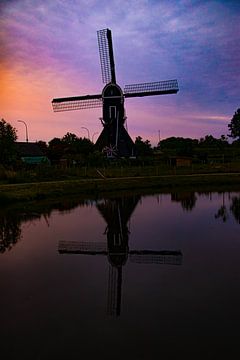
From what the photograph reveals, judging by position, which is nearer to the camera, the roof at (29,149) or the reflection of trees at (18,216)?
the reflection of trees at (18,216)

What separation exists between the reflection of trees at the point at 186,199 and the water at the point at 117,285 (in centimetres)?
394

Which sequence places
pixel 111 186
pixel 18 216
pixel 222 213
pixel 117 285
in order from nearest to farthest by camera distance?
pixel 117 285 < pixel 222 213 < pixel 18 216 < pixel 111 186

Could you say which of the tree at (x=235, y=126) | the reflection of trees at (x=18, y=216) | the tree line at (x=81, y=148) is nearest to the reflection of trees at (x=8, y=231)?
the reflection of trees at (x=18, y=216)

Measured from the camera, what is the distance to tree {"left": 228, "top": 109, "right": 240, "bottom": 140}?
93.6 m

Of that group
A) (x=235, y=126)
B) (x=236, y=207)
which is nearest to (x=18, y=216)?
(x=236, y=207)

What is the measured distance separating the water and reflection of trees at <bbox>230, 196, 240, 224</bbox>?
36 cm

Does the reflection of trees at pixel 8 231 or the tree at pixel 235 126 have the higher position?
the tree at pixel 235 126

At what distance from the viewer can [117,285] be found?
30.1 ft

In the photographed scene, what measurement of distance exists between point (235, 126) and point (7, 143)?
211 feet

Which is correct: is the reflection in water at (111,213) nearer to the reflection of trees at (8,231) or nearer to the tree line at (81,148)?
the reflection of trees at (8,231)

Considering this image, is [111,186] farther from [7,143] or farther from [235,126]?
[235,126]

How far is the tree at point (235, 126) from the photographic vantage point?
93.6 metres

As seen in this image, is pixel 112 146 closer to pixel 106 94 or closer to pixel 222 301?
pixel 106 94

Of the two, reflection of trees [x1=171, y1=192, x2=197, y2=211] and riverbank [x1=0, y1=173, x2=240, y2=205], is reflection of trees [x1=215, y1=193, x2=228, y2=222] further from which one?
riverbank [x1=0, y1=173, x2=240, y2=205]
